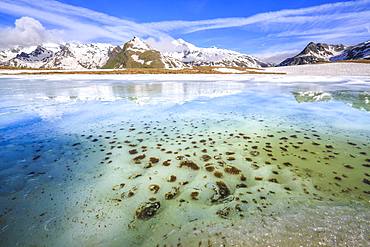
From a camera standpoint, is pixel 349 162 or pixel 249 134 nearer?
pixel 349 162

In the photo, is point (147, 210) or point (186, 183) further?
point (186, 183)

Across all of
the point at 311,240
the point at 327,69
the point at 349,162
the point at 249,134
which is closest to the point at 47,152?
the point at 249,134

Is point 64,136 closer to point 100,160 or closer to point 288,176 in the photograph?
point 100,160

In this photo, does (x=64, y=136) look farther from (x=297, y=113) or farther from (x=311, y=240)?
(x=297, y=113)

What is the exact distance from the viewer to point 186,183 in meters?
6.12

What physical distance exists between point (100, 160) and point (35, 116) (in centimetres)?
766

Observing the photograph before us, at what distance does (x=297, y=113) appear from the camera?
531 inches

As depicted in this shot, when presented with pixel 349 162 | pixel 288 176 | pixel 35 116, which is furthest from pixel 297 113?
pixel 35 116

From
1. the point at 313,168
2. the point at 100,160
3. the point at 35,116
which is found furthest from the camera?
the point at 35,116

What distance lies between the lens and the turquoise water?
4.43 metres

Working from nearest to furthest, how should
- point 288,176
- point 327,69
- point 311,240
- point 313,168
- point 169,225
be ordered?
1. point 311,240
2. point 169,225
3. point 288,176
4. point 313,168
5. point 327,69

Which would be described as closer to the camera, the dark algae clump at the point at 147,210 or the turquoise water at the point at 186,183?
the turquoise water at the point at 186,183

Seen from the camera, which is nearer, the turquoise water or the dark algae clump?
the turquoise water

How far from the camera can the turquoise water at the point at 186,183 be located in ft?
14.5
